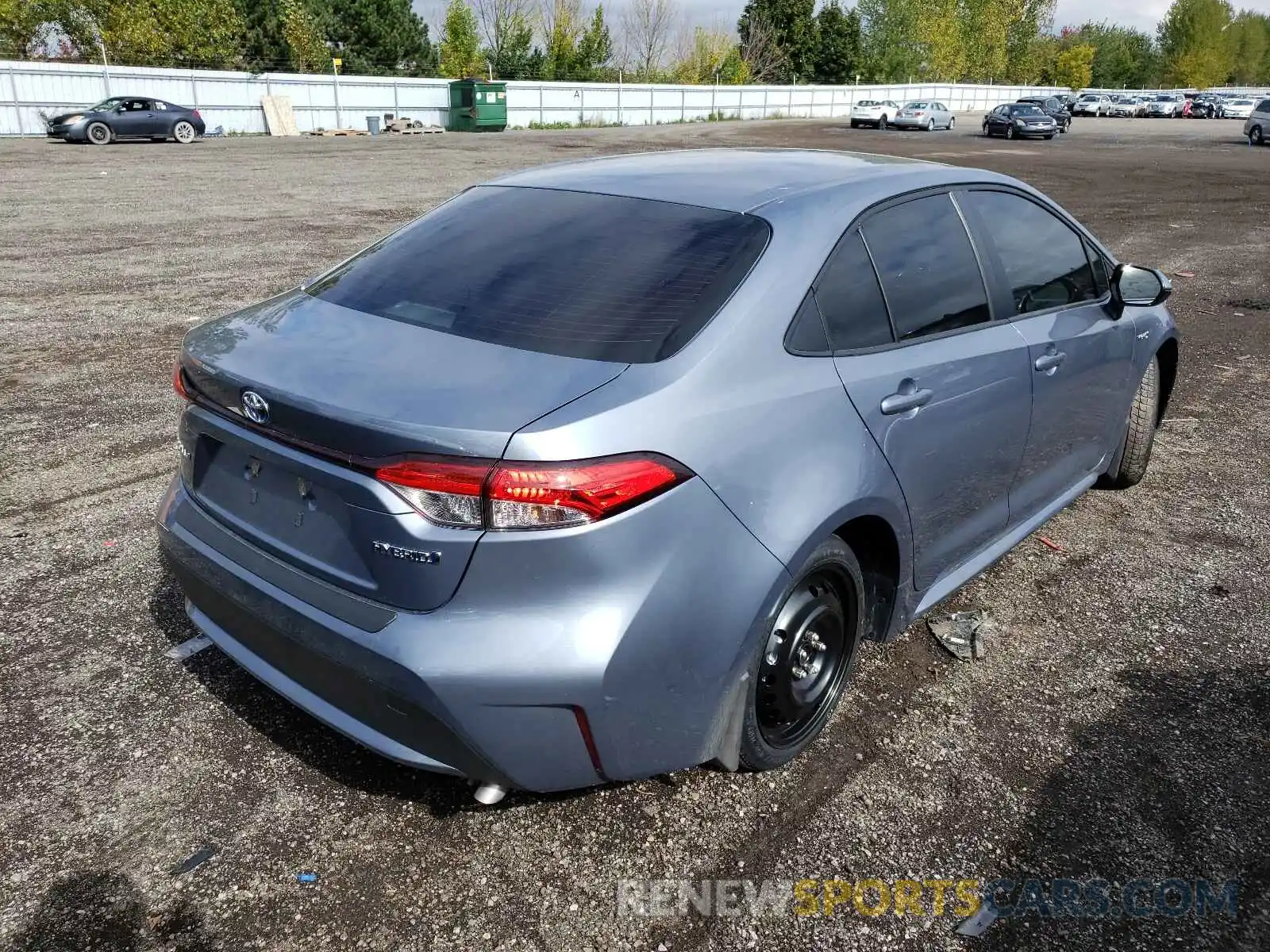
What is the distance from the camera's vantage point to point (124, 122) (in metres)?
28.7

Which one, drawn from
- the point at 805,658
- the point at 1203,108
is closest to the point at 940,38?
the point at 1203,108

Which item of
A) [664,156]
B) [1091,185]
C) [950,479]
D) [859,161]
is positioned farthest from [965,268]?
[1091,185]

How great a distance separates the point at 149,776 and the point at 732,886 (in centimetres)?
171

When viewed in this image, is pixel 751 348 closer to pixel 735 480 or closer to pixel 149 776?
pixel 735 480

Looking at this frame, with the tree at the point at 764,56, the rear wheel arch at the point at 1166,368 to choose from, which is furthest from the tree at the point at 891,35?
the rear wheel arch at the point at 1166,368

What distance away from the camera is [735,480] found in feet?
7.59

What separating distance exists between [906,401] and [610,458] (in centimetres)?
113

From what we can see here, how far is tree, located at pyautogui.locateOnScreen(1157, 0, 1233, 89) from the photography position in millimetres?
105750

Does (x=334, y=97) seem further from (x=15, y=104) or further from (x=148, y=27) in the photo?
(x=15, y=104)

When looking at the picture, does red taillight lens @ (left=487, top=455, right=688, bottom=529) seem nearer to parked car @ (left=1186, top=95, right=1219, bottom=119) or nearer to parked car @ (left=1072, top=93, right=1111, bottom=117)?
parked car @ (left=1072, top=93, right=1111, bottom=117)

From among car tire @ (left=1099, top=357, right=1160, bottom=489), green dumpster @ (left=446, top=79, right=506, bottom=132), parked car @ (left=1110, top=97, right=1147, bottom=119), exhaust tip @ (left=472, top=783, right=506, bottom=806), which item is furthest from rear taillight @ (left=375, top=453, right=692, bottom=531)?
parked car @ (left=1110, top=97, right=1147, bottom=119)

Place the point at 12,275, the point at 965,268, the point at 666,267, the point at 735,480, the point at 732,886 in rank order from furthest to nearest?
1. the point at 12,275
2. the point at 965,268
3. the point at 666,267
4. the point at 732,886
5. the point at 735,480

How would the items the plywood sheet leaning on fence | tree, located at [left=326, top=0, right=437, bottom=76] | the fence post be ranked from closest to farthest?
the fence post, the plywood sheet leaning on fence, tree, located at [left=326, top=0, right=437, bottom=76]

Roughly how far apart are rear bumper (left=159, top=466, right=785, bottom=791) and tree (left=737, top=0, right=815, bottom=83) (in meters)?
85.1
